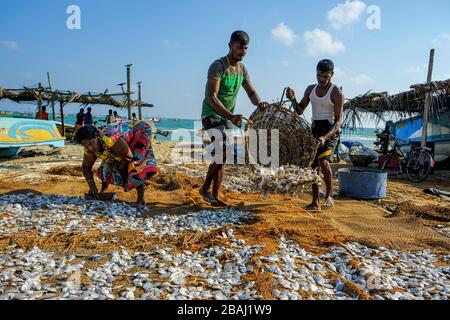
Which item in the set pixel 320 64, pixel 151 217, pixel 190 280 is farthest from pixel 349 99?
pixel 190 280

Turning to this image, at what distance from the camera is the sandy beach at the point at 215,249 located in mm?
2479

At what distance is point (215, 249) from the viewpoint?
3.25 meters

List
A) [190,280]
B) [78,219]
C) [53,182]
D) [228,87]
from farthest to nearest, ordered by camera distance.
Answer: [53,182] < [228,87] < [78,219] < [190,280]

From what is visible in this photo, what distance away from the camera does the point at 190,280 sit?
2586mm

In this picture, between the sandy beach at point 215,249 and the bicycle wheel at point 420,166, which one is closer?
the sandy beach at point 215,249

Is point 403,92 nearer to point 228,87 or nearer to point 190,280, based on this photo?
point 228,87

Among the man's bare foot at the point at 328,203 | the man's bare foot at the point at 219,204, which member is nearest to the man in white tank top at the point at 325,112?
the man's bare foot at the point at 328,203

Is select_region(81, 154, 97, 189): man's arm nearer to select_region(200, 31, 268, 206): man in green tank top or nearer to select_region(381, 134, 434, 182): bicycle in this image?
select_region(200, 31, 268, 206): man in green tank top

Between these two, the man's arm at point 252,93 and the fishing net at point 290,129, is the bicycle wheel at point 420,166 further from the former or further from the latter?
the man's arm at point 252,93

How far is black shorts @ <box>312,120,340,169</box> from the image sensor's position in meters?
4.79

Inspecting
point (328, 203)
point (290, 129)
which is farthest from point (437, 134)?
point (290, 129)

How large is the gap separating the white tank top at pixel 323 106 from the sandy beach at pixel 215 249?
136 centimetres

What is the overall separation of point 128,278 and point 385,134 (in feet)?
35.0

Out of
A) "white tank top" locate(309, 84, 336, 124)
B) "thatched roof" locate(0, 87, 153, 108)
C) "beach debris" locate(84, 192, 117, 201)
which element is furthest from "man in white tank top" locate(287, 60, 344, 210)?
"thatched roof" locate(0, 87, 153, 108)
